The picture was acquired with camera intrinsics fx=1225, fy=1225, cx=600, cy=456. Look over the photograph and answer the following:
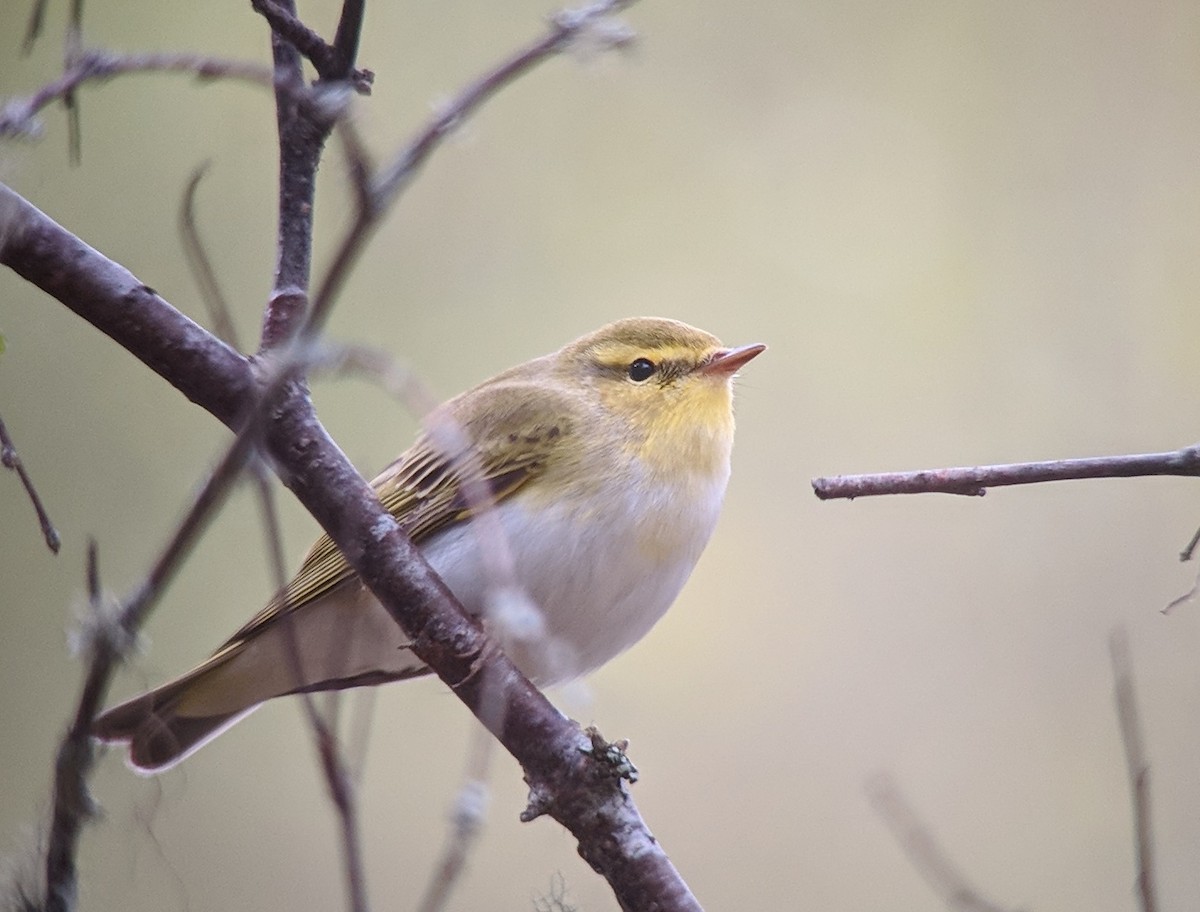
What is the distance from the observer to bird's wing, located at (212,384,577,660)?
1.88 meters

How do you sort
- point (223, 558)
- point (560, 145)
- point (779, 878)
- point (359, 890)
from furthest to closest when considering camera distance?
point (560, 145) < point (223, 558) < point (779, 878) < point (359, 890)

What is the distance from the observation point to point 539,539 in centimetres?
186

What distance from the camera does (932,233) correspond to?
12.1 ft

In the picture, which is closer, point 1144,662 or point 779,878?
point 779,878

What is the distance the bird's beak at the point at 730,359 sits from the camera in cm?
206

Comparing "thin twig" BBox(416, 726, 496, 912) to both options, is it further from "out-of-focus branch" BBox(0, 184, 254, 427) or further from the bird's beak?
the bird's beak

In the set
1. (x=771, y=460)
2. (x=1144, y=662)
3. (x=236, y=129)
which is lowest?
(x=1144, y=662)

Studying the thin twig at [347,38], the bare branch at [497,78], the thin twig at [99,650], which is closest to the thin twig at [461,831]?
the thin twig at [99,650]

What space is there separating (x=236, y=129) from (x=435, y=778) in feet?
6.31

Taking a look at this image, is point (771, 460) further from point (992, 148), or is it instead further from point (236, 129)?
point (236, 129)

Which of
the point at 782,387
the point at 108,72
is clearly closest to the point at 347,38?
the point at 108,72

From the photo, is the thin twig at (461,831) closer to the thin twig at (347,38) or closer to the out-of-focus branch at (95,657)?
the out-of-focus branch at (95,657)

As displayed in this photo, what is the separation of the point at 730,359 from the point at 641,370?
0.57 feet

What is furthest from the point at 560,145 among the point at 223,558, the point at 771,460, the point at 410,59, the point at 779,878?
the point at 779,878
